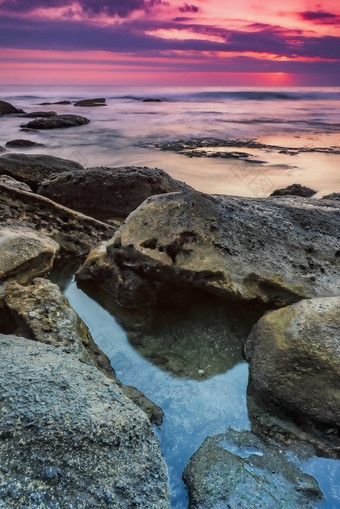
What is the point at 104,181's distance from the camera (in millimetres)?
6074

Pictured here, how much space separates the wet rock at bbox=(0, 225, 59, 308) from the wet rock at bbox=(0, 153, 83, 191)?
3.48 meters

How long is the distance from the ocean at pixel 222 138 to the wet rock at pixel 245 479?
21.2 ft

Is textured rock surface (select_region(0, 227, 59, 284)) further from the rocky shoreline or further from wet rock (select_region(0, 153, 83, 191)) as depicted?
wet rock (select_region(0, 153, 83, 191))

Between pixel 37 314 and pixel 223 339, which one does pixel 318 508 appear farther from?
pixel 37 314

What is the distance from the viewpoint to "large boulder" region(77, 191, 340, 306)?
3285mm

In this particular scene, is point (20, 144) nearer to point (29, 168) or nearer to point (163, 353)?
point (29, 168)

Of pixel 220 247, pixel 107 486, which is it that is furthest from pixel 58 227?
pixel 107 486

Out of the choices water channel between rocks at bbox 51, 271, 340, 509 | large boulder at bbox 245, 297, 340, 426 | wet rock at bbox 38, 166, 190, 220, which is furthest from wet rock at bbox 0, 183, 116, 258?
large boulder at bbox 245, 297, 340, 426

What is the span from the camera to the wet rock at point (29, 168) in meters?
6.93

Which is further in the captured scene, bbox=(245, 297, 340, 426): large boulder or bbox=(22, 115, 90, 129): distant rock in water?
bbox=(22, 115, 90, 129): distant rock in water

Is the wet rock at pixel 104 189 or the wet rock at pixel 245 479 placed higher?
the wet rock at pixel 104 189

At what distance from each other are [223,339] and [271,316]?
1.43 feet

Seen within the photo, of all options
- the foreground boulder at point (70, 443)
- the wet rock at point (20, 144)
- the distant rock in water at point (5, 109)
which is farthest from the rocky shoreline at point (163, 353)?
the distant rock in water at point (5, 109)

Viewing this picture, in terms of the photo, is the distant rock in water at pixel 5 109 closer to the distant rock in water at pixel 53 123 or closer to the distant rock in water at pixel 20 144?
the distant rock in water at pixel 53 123
